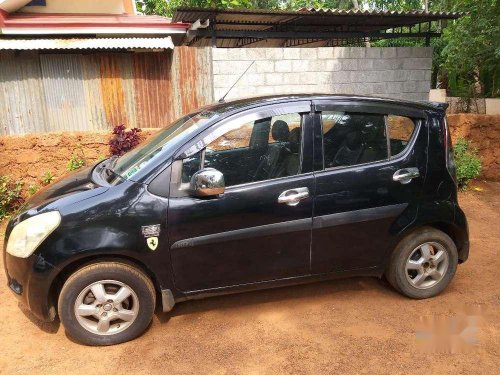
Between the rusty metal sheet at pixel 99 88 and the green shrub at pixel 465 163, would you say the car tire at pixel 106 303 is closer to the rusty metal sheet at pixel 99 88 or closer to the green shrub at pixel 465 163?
the rusty metal sheet at pixel 99 88

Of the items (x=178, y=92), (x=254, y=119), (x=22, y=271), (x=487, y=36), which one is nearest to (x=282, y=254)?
(x=254, y=119)

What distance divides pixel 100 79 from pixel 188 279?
5990 mm

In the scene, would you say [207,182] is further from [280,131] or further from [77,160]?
[77,160]

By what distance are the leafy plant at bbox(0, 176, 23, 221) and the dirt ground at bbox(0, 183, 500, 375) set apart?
207 cm

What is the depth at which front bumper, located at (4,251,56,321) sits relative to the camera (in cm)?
294

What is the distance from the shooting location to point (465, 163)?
7.05 metres

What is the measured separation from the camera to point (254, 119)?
3309mm

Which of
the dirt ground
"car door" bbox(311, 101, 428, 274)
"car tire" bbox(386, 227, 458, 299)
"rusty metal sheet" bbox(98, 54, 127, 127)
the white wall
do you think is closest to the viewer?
the dirt ground

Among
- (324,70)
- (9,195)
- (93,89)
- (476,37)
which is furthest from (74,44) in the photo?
(476,37)

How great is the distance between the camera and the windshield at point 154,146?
3260mm

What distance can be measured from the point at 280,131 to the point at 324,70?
5494 millimetres

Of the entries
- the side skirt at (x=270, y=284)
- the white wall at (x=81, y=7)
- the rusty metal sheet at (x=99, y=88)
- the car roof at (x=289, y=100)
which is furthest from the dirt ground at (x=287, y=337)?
the white wall at (x=81, y=7)

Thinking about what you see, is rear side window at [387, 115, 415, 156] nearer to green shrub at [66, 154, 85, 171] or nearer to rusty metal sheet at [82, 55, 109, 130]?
green shrub at [66, 154, 85, 171]

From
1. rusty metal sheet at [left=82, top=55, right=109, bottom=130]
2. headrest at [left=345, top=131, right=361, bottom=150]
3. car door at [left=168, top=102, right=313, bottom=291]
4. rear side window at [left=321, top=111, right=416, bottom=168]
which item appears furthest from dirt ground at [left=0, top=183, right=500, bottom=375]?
rusty metal sheet at [left=82, top=55, right=109, bottom=130]
